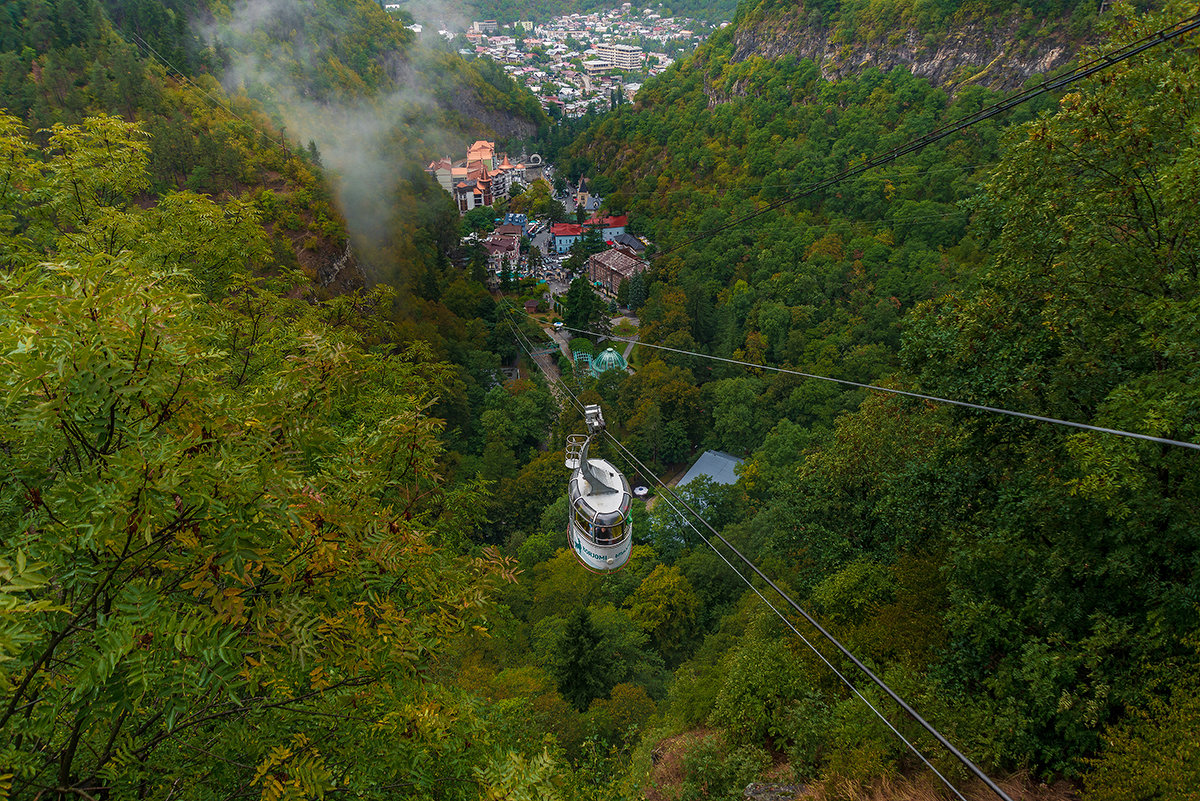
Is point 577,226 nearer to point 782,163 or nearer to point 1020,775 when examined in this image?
point 782,163

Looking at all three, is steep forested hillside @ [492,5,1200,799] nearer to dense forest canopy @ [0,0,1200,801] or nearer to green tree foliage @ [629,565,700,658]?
dense forest canopy @ [0,0,1200,801]

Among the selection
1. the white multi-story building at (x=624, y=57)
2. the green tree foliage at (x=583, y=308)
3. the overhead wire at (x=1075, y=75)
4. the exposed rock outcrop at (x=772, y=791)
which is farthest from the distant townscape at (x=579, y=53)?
the exposed rock outcrop at (x=772, y=791)

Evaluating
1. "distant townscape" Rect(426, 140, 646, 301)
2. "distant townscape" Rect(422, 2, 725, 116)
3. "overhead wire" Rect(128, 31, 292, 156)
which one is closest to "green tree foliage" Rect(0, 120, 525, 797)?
"overhead wire" Rect(128, 31, 292, 156)

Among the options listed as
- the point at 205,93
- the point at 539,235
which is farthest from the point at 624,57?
the point at 205,93

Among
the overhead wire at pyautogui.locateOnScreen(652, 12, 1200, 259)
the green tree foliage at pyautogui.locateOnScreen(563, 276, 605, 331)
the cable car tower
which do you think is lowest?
the green tree foliage at pyautogui.locateOnScreen(563, 276, 605, 331)

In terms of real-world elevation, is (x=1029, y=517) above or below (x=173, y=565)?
below

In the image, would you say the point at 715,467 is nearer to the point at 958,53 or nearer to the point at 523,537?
the point at 523,537
